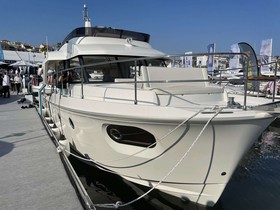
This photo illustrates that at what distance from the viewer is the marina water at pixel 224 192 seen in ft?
14.7

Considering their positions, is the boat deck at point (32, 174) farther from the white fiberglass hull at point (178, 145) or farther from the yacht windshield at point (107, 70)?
the yacht windshield at point (107, 70)

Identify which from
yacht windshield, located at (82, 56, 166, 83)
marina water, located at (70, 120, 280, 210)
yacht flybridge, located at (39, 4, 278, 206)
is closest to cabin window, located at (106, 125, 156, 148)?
yacht flybridge, located at (39, 4, 278, 206)

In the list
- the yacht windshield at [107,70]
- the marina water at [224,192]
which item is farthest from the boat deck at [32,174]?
the yacht windshield at [107,70]

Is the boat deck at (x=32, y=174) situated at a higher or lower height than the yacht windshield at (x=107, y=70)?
lower

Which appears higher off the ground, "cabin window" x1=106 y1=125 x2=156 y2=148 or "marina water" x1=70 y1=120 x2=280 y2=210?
"cabin window" x1=106 y1=125 x2=156 y2=148

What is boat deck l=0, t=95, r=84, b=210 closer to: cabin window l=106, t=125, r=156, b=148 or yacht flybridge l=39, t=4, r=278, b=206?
yacht flybridge l=39, t=4, r=278, b=206

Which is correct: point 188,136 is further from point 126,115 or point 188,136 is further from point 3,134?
point 3,134

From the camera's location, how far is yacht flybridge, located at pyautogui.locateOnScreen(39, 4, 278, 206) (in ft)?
12.0

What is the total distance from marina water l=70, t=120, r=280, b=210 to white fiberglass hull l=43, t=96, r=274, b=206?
0.95 ft

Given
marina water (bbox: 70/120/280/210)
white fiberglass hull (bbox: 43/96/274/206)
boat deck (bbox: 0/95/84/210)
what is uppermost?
white fiberglass hull (bbox: 43/96/274/206)

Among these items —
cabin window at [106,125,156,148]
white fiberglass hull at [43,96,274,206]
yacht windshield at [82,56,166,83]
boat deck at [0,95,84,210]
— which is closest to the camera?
boat deck at [0,95,84,210]

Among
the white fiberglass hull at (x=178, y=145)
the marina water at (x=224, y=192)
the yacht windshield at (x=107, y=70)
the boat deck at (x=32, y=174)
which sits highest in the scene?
the yacht windshield at (x=107, y=70)

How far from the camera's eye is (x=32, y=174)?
424 cm

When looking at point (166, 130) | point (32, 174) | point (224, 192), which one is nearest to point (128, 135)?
point (166, 130)
